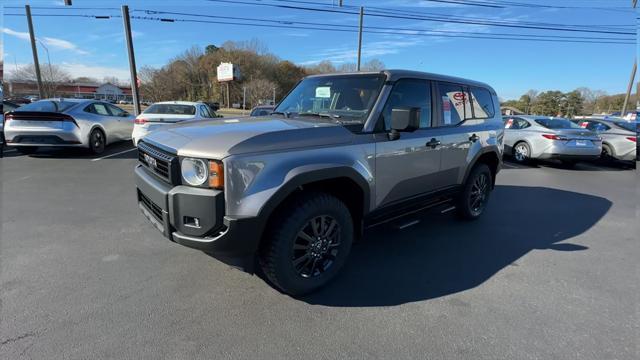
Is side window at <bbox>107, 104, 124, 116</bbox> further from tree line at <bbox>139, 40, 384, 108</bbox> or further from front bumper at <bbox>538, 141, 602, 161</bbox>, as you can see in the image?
tree line at <bbox>139, 40, 384, 108</bbox>

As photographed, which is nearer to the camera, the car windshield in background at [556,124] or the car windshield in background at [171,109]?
the car windshield in background at [171,109]

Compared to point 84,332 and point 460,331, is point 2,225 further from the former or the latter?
point 460,331

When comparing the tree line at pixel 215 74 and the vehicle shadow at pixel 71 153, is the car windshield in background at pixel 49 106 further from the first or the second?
the tree line at pixel 215 74

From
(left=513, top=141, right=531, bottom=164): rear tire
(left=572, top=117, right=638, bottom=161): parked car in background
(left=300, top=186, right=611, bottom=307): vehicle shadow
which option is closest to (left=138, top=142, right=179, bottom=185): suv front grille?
(left=300, top=186, right=611, bottom=307): vehicle shadow

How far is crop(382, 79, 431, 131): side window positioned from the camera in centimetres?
340

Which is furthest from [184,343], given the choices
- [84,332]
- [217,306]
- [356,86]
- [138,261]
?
[356,86]

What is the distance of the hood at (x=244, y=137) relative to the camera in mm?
2473

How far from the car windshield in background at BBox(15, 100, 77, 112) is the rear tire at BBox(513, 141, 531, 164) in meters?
12.6

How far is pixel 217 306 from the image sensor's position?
2.78 metres

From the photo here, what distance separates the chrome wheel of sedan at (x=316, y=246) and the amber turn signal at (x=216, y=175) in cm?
75

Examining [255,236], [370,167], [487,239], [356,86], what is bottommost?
[487,239]

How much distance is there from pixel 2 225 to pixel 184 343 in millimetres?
3550

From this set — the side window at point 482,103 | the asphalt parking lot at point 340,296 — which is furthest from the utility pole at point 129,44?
the side window at point 482,103

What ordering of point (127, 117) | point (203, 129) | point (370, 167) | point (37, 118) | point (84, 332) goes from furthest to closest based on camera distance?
point (127, 117), point (37, 118), point (370, 167), point (203, 129), point (84, 332)
